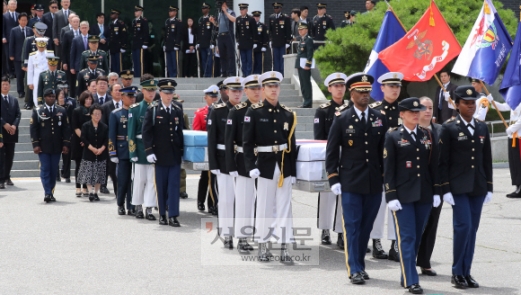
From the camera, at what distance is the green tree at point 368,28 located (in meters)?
21.8

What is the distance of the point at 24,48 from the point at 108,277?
13153 mm

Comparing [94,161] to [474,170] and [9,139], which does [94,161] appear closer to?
[9,139]

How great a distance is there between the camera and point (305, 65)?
21.8 m

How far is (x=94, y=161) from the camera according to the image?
14.9 meters

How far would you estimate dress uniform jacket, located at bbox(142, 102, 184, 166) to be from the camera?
1190 cm

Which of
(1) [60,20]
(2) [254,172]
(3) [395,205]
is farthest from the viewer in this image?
(1) [60,20]

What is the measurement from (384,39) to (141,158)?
387 cm

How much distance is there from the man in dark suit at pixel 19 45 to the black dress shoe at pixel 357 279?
1530 cm

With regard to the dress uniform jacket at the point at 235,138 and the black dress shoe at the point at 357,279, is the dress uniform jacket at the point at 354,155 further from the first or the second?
the dress uniform jacket at the point at 235,138

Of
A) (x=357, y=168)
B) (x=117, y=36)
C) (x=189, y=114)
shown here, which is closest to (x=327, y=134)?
(x=357, y=168)

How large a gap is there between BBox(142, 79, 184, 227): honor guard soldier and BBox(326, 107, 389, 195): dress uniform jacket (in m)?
3.72

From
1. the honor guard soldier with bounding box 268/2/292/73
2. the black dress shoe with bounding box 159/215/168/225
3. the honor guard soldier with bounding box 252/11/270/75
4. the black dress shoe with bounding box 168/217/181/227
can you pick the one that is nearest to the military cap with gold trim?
the black dress shoe with bounding box 168/217/181/227

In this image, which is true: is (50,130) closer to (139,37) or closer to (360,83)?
(360,83)

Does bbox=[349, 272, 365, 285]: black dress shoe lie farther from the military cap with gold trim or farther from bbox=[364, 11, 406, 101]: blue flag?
bbox=[364, 11, 406, 101]: blue flag
